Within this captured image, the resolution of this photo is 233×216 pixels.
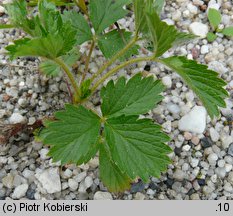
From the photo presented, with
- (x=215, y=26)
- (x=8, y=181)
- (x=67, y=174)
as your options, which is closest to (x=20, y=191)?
(x=8, y=181)

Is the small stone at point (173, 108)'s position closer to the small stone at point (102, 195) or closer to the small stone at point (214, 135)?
the small stone at point (214, 135)

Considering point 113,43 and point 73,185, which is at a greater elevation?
point 113,43

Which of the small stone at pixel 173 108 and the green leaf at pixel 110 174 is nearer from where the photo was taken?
the green leaf at pixel 110 174

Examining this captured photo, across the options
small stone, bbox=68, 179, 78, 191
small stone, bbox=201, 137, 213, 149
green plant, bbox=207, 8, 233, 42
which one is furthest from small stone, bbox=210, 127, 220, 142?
small stone, bbox=68, 179, 78, 191

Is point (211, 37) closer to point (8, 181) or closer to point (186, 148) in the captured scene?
point (186, 148)

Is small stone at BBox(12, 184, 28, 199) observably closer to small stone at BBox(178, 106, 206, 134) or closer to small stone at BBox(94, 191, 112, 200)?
small stone at BBox(94, 191, 112, 200)

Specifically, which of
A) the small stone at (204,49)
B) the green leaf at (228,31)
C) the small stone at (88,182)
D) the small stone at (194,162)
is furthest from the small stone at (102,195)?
the green leaf at (228,31)
